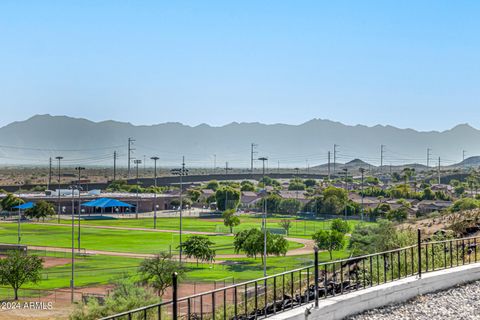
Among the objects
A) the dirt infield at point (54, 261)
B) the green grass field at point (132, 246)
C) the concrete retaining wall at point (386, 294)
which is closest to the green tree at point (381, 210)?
the green grass field at point (132, 246)

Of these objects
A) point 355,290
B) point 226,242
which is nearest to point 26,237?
point 226,242

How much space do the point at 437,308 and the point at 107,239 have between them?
69333mm

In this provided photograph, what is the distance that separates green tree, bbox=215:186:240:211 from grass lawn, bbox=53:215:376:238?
943 cm

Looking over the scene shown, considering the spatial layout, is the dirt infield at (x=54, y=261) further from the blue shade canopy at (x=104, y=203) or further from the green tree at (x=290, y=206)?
the green tree at (x=290, y=206)

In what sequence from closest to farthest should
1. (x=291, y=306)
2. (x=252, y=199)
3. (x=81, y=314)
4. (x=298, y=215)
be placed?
(x=291, y=306) → (x=81, y=314) → (x=298, y=215) → (x=252, y=199)

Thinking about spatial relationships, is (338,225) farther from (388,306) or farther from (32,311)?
(388,306)

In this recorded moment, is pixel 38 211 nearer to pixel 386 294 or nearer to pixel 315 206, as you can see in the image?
pixel 315 206

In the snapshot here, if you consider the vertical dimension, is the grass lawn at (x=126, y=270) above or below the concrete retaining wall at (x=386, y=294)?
below

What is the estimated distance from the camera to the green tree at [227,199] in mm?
130925

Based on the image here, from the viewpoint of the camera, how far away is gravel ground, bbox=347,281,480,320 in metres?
16.4

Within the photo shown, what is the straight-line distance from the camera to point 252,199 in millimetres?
154750

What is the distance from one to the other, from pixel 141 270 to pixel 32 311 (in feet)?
26.9

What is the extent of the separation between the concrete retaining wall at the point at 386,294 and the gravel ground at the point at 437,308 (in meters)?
0.18

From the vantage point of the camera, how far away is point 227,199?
13375 centimetres
